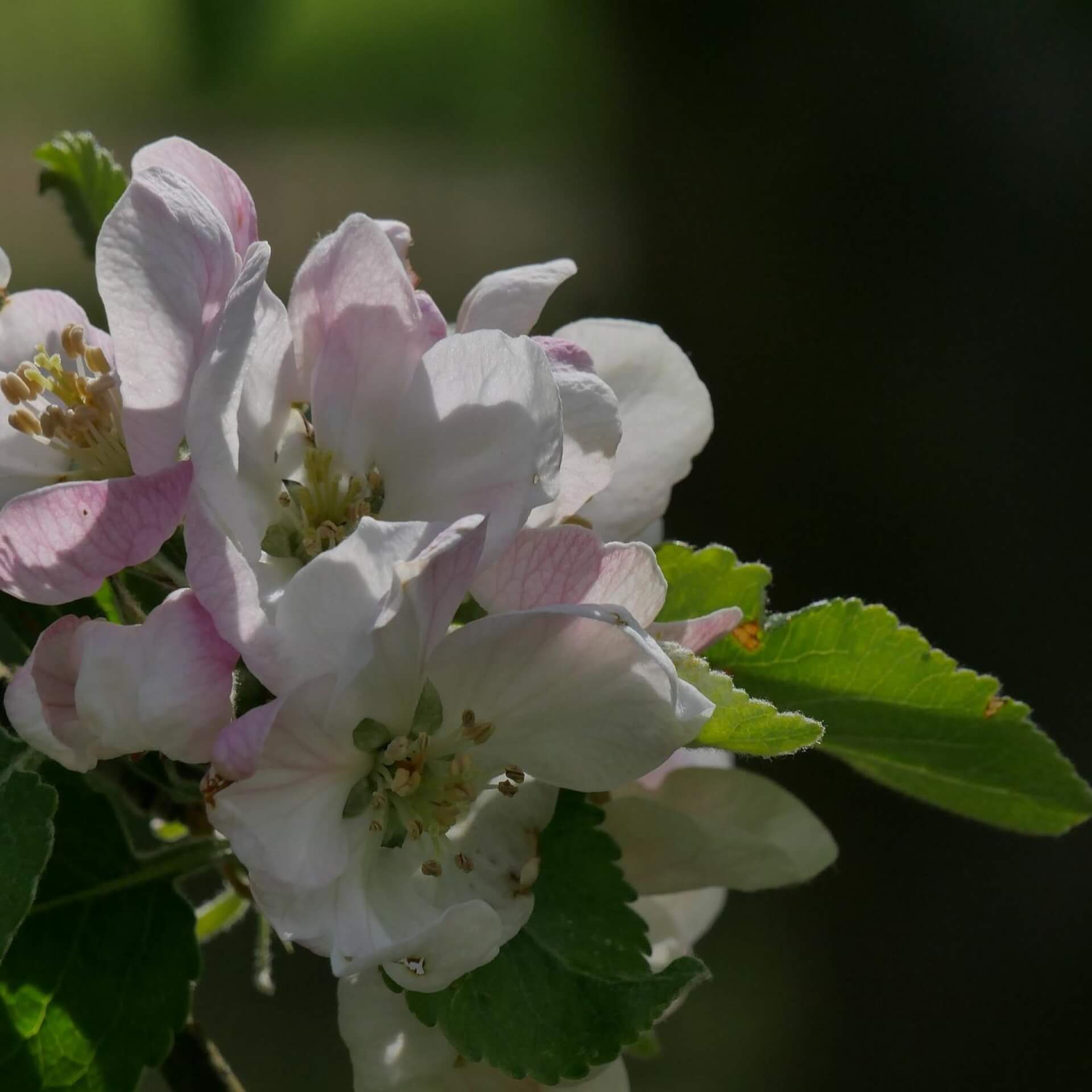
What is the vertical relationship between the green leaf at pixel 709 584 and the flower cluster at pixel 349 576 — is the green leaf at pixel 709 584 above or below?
below

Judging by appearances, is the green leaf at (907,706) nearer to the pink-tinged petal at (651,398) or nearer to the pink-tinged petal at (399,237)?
the pink-tinged petal at (651,398)

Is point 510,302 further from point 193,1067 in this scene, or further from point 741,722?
point 193,1067

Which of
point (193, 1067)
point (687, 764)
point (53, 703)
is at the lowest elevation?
point (193, 1067)

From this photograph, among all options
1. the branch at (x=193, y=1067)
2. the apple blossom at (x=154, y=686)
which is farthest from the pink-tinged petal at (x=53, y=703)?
the branch at (x=193, y=1067)

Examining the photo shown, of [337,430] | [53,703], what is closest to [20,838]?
[53,703]

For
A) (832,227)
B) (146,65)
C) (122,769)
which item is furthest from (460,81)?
(122,769)

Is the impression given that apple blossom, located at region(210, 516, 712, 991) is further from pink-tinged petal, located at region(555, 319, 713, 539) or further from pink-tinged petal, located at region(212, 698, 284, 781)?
pink-tinged petal, located at region(555, 319, 713, 539)

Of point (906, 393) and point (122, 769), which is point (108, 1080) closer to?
point (122, 769)
